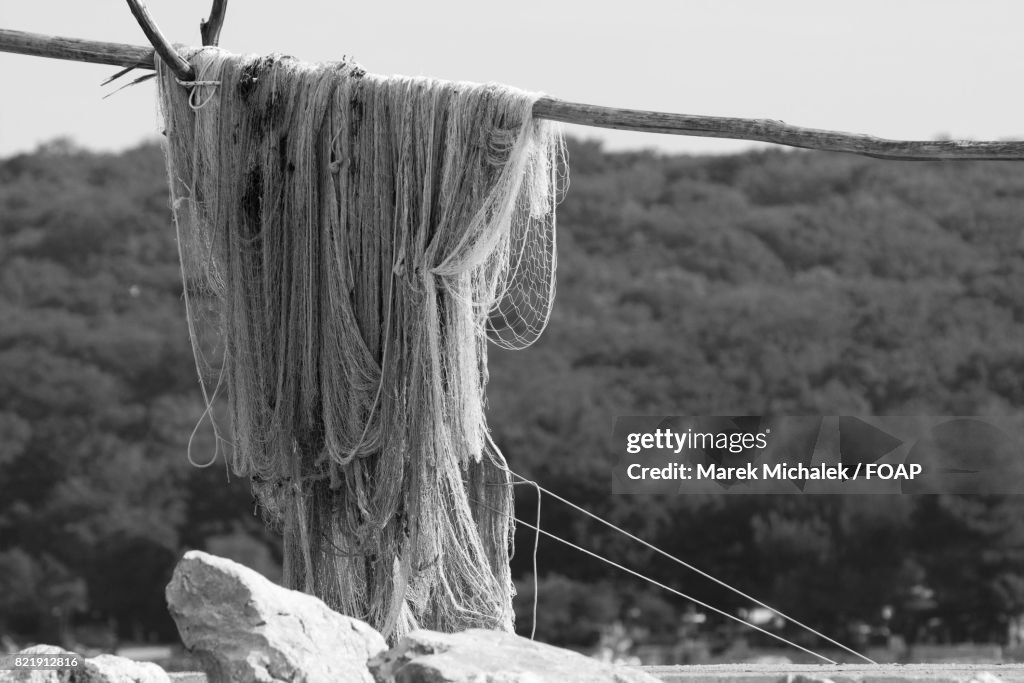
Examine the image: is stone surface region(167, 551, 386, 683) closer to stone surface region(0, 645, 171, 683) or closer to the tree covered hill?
stone surface region(0, 645, 171, 683)

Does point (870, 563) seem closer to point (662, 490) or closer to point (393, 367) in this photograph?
point (662, 490)

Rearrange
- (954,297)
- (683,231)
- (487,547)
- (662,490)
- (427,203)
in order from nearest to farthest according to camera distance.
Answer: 1. (427,203)
2. (487,547)
3. (662,490)
4. (954,297)
5. (683,231)

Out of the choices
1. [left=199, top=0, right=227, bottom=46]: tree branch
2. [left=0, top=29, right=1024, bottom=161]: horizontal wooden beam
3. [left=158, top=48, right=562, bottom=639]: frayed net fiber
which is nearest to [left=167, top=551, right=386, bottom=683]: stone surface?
[left=158, top=48, right=562, bottom=639]: frayed net fiber

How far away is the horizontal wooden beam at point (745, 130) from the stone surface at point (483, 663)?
6.10 feet

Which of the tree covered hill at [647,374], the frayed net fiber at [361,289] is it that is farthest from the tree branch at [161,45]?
the tree covered hill at [647,374]

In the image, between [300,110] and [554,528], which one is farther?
[554,528]

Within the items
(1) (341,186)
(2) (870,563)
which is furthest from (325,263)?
(2) (870,563)

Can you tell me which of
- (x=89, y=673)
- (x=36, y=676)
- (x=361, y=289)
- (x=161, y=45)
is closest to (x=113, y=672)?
(x=89, y=673)

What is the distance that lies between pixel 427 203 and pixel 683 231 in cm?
2919

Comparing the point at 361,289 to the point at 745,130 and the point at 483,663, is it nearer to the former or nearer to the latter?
the point at 745,130

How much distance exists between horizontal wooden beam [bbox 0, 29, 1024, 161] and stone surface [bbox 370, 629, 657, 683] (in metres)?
1.86

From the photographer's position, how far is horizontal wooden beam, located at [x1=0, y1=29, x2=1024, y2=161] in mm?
4824

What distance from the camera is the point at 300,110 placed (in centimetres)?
548

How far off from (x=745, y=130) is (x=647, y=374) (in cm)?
2437
